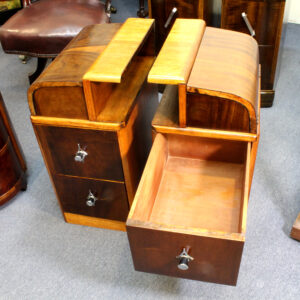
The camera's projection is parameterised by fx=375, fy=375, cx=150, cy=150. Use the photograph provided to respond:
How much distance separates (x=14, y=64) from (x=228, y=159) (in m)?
1.84

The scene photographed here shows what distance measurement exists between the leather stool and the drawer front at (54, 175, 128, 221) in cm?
84

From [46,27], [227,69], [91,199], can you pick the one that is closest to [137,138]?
[91,199]

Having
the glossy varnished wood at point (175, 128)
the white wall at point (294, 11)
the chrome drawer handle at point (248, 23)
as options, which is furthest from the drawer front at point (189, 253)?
the white wall at point (294, 11)

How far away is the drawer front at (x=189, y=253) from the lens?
77 centimetres

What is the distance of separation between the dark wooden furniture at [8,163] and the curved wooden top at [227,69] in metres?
0.79

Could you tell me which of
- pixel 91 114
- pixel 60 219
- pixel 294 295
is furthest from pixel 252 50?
pixel 60 219

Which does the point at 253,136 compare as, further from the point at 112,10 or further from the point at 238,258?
the point at 112,10

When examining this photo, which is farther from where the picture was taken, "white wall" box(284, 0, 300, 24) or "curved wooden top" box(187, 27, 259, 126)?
"white wall" box(284, 0, 300, 24)

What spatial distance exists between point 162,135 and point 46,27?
106 cm

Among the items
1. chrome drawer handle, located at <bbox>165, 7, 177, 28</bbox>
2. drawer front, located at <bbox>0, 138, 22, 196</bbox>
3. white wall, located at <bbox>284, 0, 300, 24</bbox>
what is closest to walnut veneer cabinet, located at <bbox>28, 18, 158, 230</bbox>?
drawer front, located at <bbox>0, 138, 22, 196</bbox>

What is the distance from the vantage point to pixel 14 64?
2475mm

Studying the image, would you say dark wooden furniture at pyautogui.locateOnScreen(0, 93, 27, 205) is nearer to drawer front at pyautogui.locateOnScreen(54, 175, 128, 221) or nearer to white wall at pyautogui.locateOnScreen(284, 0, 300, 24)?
drawer front at pyautogui.locateOnScreen(54, 175, 128, 221)

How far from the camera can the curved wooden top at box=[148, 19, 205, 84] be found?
925 mm

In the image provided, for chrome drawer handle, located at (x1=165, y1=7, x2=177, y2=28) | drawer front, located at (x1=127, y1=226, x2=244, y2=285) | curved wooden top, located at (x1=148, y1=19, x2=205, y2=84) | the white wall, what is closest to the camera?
drawer front, located at (x1=127, y1=226, x2=244, y2=285)
